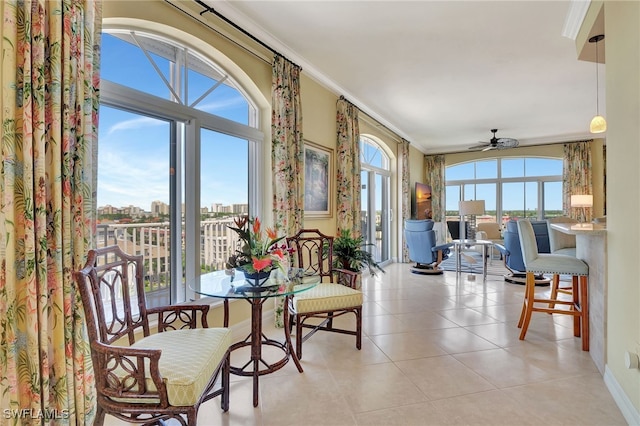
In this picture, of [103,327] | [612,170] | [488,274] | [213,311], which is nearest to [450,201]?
[488,274]

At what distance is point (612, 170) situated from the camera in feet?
6.93

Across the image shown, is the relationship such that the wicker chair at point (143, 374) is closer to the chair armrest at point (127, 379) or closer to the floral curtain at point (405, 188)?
the chair armrest at point (127, 379)

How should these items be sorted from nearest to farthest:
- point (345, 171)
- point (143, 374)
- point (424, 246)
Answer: point (143, 374), point (345, 171), point (424, 246)

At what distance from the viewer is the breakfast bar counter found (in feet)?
7.30

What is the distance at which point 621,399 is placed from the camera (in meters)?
1.88

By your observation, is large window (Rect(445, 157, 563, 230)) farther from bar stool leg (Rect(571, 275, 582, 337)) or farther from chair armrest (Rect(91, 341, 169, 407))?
chair armrest (Rect(91, 341, 169, 407))

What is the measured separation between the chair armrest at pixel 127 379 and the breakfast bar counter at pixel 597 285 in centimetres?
264

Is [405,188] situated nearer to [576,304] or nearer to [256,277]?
[576,304]

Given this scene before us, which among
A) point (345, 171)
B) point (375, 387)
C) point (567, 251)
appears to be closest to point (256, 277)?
point (375, 387)

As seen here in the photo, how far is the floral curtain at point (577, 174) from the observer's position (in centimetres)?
741

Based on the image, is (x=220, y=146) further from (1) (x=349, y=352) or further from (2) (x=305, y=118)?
(1) (x=349, y=352)

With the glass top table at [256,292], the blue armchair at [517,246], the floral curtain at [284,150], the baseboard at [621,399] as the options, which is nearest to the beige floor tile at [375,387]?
A: the glass top table at [256,292]

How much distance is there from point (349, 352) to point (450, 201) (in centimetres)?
761

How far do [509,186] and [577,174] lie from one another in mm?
1432
